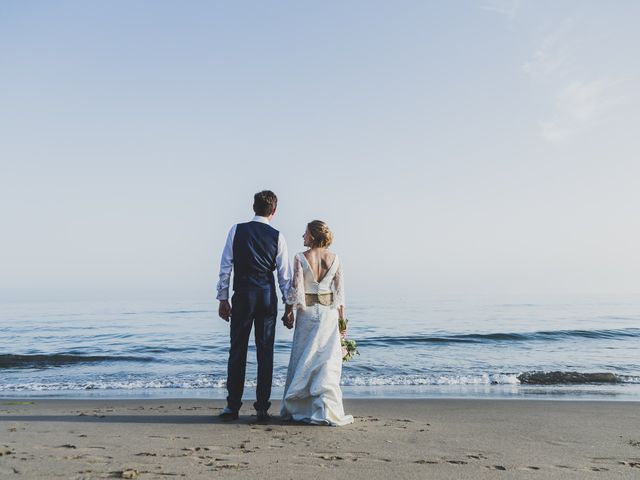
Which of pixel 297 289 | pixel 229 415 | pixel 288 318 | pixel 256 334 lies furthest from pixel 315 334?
pixel 229 415

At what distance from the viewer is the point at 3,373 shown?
40.1 feet

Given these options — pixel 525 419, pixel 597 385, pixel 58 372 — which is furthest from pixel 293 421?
pixel 58 372

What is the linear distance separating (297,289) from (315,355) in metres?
0.67

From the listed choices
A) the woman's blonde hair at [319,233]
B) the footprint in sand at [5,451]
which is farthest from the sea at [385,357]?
the footprint in sand at [5,451]

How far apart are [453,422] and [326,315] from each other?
5.55 feet

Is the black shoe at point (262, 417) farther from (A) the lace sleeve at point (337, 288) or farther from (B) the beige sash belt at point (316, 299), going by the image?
(A) the lace sleeve at point (337, 288)

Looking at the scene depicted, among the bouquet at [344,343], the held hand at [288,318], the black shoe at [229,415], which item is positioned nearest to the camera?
the held hand at [288,318]

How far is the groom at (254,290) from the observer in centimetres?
541

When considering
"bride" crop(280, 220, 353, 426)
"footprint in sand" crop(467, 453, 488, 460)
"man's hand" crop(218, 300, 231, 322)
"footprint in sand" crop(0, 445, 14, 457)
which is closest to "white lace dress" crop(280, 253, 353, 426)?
"bride" crop(280, 220, 353, 426)

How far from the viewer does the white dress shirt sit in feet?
17.9

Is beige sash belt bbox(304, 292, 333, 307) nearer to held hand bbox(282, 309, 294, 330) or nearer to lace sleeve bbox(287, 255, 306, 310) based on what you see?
lace sleeve bbox(287, 255, 306, 310)

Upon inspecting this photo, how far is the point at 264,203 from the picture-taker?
5.54 m

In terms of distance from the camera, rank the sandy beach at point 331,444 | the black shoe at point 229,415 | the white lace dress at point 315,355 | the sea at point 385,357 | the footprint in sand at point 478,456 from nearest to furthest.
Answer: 1. the sandy beach at point 331,444
2. the footprint in sand at point 478,456
3. the white lace dress at point 315,355
4. the black shoe at point 229,415
5. the sea at point 385,357

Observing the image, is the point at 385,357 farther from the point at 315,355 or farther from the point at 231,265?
the point at 231,265
